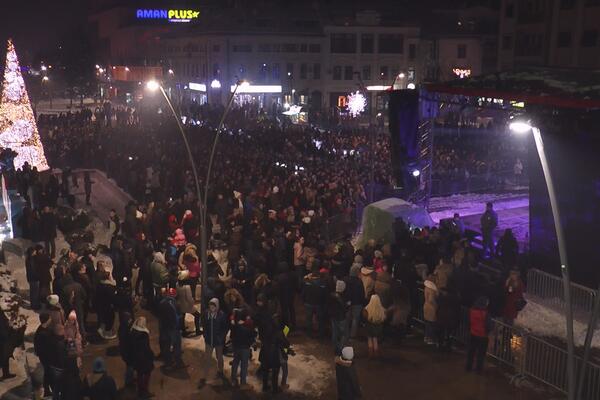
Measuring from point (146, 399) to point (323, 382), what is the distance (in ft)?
9.71

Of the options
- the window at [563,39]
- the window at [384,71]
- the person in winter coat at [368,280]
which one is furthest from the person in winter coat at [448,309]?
the window at [384,71]

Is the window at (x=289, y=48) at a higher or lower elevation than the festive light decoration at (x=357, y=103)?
higher

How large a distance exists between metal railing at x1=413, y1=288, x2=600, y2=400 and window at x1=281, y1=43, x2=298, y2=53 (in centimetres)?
5426

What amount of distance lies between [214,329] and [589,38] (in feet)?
118

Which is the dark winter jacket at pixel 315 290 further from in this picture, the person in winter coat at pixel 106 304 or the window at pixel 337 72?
the window at pixel 337 72

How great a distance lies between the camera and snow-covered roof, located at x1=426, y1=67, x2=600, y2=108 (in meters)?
14.3

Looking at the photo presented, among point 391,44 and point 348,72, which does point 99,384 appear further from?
point 391,44

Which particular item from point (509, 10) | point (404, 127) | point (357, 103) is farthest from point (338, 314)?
point (357, 103)

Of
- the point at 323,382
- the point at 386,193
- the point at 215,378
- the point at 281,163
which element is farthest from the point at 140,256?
the point at 281,163

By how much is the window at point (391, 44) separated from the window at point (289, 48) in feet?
26.5

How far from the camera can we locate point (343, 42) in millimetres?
64562

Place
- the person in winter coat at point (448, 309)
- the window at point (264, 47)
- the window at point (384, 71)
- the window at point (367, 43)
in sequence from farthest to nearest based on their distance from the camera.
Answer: the window at point (384, 71) < the window at point (367, 43) < the window at point (264, 47) < the person in winter coat at point (448, 309)

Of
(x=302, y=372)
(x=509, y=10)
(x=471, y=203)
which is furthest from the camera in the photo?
(x=509, y=10)

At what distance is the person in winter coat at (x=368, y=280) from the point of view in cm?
1297
